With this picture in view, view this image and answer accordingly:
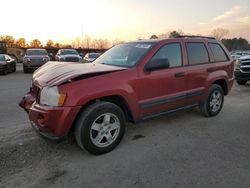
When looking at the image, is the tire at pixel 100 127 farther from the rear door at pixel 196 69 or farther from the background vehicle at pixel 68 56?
the background vehicle at pixel 68 56

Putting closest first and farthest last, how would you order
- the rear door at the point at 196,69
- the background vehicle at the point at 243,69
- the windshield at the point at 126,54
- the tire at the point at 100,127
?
the tire at the point at 100,127 < the windshield at the point at 126,54 < the rear door at the point at 196,69 < the background vehicle at the point at 243,69

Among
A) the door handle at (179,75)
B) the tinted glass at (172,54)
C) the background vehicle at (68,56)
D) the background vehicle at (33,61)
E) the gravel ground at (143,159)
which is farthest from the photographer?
the background vehicle at (68,56)

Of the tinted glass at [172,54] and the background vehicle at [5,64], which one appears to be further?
the background vehicle at [5,64]

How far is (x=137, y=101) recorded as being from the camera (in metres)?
4.45

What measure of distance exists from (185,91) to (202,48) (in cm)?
119

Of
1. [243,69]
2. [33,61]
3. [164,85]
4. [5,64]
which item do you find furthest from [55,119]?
[33,61]

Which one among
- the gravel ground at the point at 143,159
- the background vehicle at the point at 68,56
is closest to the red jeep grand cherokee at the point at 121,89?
the gravel ground at the point at 143,159

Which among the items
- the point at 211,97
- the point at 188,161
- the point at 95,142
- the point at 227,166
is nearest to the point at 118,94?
the point at 95,142

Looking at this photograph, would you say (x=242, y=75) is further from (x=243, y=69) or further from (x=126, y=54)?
(x=126, y=54)

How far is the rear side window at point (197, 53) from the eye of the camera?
17.8 ft

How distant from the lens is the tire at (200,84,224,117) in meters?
5.92

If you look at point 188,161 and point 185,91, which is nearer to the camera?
point 188,161

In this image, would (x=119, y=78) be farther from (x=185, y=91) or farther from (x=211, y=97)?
(x=211, y=97)

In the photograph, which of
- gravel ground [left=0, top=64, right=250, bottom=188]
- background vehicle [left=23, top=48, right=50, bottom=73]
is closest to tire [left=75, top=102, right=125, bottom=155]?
gravel ground [left=0, top=64, right=250, bottom=188]
